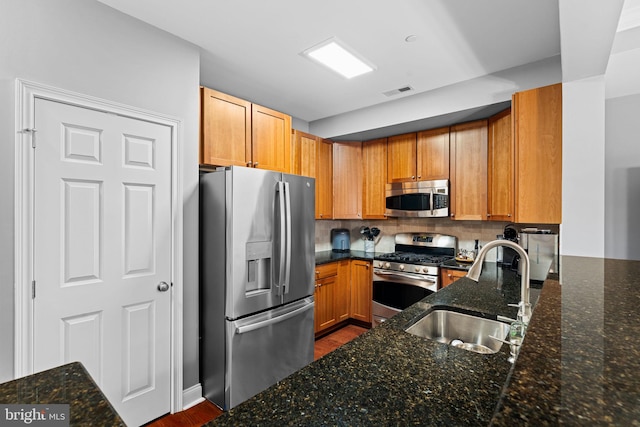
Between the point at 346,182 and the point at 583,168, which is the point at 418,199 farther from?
the point at 583,168

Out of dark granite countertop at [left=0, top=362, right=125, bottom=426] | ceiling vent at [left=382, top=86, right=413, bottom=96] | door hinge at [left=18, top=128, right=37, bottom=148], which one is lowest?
dark granite countertop at [left=0, top=362, right=125, bottom=426]

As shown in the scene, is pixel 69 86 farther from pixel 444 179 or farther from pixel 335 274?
pixel 444 179

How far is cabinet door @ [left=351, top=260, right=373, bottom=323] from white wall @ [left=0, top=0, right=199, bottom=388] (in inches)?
81.5

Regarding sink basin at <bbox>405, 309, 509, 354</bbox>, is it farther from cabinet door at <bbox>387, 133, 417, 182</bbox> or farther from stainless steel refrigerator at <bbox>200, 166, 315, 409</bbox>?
cabinet door at <bbox>387, 133, 417, 182</bbox>

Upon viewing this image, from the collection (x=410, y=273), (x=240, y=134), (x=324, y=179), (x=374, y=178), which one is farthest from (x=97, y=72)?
(x=410, y=273)

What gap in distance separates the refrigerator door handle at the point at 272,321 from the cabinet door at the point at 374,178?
170 centimetres

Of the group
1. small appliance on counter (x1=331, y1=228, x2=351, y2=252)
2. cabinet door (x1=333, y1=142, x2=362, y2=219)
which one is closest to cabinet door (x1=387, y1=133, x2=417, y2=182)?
cabinet door (x1=333, y1=142, x2=362, y2=219)

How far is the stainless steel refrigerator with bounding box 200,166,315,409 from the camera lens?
7.21 feet

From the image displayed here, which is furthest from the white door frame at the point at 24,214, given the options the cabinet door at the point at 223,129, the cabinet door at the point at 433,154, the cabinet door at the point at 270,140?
the cabinet door at the point at 433,154

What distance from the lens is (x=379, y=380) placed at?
84 centimetres

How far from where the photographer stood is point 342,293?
149 inches

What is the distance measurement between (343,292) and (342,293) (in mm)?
22

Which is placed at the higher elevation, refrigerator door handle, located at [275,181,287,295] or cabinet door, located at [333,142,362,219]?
cabinet door, located at [333,142,362,219]

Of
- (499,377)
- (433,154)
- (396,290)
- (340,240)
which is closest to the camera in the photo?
(499,377)
